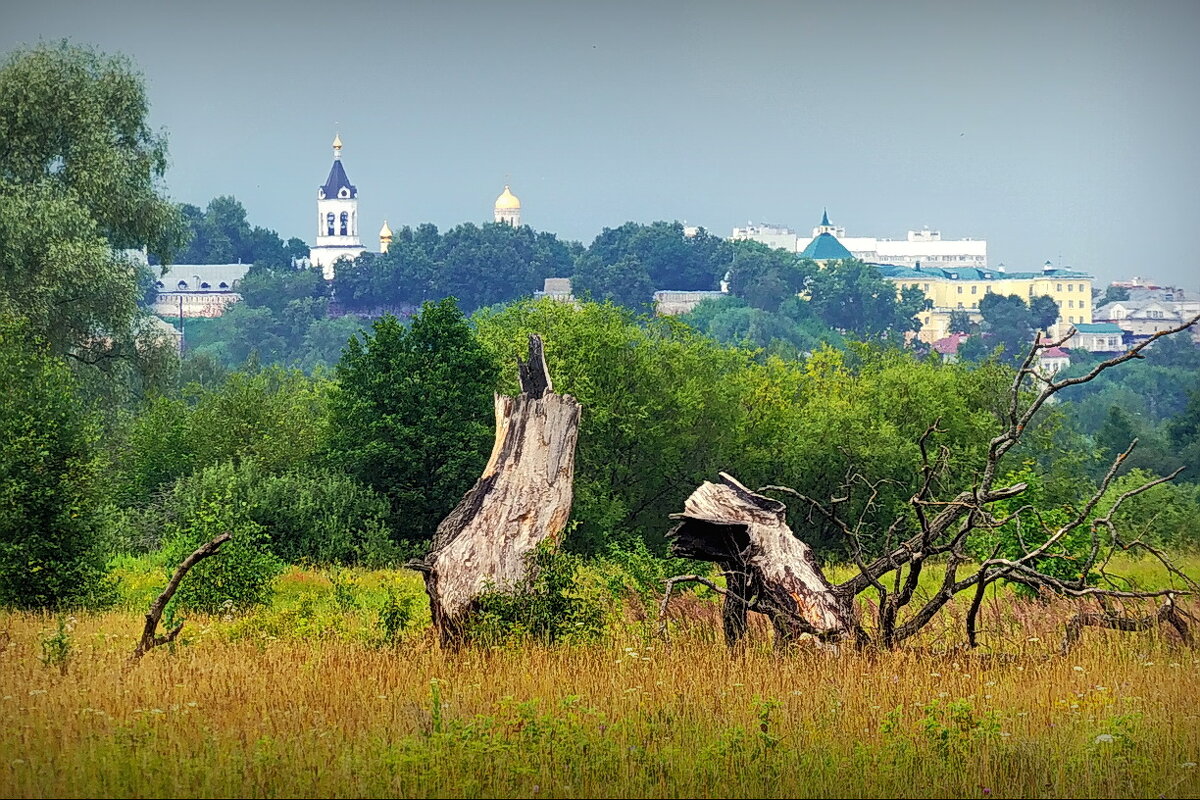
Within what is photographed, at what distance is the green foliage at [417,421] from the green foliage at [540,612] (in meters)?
18.3

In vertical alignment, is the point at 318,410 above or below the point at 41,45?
below

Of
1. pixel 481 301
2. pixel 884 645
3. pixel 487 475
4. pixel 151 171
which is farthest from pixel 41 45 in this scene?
pixel 481 301

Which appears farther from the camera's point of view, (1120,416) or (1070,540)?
(1120,416)

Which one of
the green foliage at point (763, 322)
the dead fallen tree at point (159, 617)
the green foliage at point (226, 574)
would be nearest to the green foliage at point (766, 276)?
the green foliage at point (763, 322)

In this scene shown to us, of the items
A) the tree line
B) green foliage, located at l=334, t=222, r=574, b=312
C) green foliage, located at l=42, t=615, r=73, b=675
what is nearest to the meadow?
green foliage, located at l=42, t=615, r=73, b=675

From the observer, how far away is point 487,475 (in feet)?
46.9

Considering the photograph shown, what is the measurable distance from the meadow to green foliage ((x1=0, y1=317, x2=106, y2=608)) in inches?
133

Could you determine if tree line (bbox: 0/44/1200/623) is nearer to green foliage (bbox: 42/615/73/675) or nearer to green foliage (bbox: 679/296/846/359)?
green foliage (bbox: 42/615/73/675)

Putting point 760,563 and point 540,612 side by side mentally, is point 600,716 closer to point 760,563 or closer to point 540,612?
point 760,563

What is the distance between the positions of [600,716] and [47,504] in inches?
349

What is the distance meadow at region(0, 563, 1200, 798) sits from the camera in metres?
→ 8.67

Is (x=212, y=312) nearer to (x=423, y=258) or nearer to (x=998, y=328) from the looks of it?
(x=423, y=258)

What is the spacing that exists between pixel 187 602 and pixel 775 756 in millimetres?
8860

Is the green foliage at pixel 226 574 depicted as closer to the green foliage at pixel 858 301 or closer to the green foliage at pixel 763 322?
the green foliage at pixel 763 322
